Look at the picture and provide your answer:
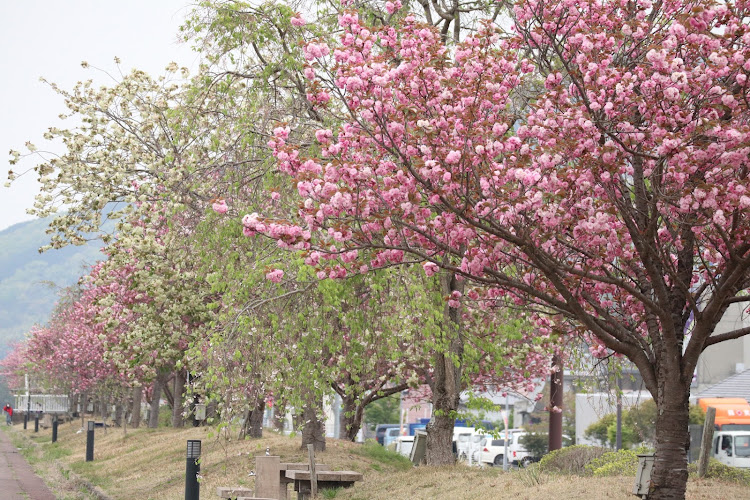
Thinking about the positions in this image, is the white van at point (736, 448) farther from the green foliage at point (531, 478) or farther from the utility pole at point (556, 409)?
the green foliage at point (531, 478)

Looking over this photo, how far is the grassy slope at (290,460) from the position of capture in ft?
39.8

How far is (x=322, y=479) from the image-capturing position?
1348 centimetres

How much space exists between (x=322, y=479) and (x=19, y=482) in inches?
530

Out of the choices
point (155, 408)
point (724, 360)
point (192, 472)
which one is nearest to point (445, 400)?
point (192, 472)

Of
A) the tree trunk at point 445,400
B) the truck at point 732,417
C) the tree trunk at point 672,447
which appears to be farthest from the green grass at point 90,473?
the truck at point 732,417

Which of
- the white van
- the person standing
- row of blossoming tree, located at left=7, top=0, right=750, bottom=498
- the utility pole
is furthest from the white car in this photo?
the person standing

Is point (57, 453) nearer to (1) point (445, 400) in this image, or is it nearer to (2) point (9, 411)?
(1) point (445, 400)

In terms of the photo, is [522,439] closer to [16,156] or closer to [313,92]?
[16,156]

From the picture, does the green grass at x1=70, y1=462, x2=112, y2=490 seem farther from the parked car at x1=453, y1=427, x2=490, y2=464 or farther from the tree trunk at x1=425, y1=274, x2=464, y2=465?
the parked car at x1=453, y1=427, x2=490, y2=464

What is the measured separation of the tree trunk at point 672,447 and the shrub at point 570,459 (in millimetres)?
6172

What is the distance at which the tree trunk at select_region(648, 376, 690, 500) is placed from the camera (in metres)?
9.64

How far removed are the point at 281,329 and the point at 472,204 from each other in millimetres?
5359

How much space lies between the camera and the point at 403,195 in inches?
352

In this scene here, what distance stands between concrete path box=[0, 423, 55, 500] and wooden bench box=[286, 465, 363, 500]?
824 cm
